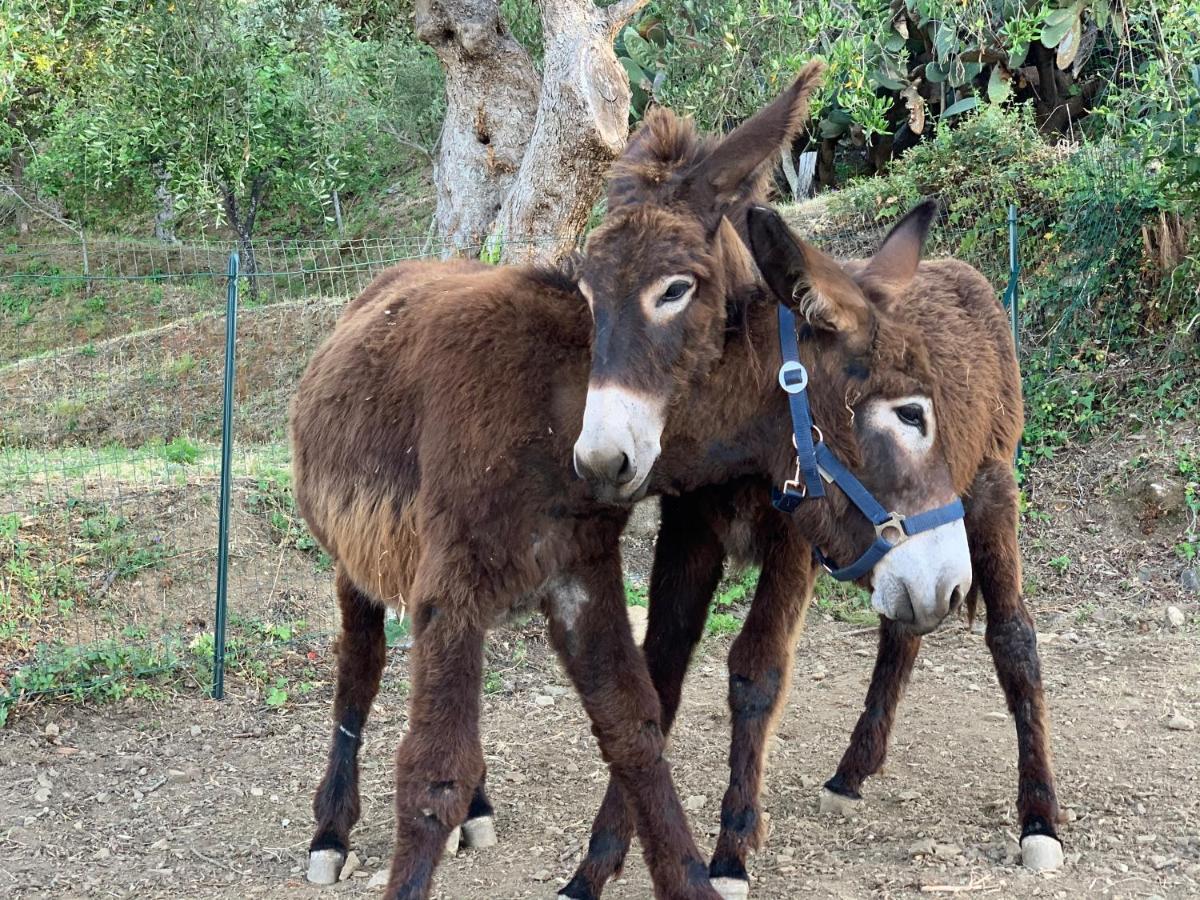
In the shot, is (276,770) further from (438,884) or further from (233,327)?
(233,327)

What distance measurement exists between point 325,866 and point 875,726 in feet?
7.09

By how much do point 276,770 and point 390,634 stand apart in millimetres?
1377

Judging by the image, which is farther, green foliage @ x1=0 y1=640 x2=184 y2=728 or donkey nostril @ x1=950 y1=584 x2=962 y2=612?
green foliage @ x1=0 y1=640 x2=184 y2=728

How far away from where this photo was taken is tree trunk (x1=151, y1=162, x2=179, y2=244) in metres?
16.2

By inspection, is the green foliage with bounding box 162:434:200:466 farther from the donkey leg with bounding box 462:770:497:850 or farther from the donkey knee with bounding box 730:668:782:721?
the donkey knee with bounding box 730:668:782:721

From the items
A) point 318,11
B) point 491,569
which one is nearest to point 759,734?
point 491,569

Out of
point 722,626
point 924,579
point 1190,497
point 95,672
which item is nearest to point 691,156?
point 924,579

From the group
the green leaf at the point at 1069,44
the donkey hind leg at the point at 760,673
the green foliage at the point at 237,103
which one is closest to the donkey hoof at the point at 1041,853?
the donkey hind leg at the point at 760,673

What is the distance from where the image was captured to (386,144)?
1986 cm

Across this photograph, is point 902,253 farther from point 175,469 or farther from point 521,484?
point 175,469

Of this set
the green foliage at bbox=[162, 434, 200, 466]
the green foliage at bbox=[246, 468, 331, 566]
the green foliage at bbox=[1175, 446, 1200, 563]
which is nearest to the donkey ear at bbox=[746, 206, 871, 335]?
the green foliage at bbox=[246, 468, 331, 566]

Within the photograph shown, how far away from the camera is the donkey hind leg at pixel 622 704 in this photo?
3311 mm

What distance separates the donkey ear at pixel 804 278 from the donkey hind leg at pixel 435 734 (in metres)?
1.24

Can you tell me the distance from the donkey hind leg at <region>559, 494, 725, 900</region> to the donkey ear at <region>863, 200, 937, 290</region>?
910 millimetres
